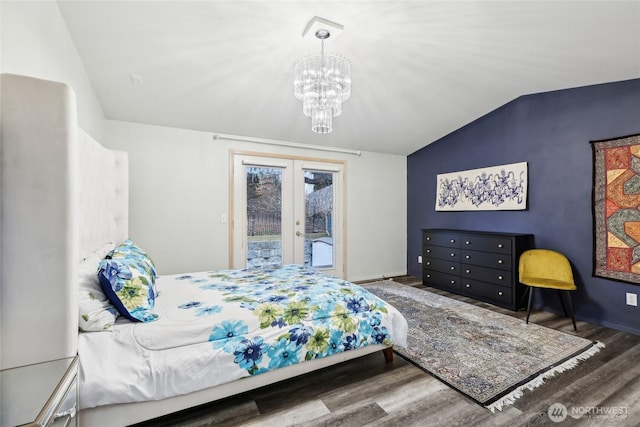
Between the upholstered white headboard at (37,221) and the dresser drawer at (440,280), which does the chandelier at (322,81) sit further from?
the dresser drawer at (440,280)

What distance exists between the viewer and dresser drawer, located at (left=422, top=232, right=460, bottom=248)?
401 cm

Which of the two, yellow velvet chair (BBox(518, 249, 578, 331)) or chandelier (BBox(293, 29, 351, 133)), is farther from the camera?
yellow velvet chair (BBox(518, 249, 578, 331))

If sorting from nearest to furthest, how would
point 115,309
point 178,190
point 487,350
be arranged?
point 115,309 → point 487,350 → point 178,190

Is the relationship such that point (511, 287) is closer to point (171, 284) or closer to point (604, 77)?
point (604, 77)

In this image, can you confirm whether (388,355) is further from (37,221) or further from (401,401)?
(37,221)

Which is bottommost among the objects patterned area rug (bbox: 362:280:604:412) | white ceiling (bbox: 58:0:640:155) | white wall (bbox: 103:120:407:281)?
patterned area rug (bbox: 362:280:604:412)

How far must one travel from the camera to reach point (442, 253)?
13.9 ft

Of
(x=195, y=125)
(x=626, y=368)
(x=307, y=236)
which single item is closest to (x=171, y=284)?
(x=195, y=125)

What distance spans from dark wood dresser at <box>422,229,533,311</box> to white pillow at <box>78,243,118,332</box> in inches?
148

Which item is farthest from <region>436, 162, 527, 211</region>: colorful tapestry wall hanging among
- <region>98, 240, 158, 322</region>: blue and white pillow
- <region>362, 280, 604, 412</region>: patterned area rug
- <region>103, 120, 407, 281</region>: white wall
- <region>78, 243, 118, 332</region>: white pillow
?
<region>78, 243, 118, 332</region>: white pillow

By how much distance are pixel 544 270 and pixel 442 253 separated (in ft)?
4.14

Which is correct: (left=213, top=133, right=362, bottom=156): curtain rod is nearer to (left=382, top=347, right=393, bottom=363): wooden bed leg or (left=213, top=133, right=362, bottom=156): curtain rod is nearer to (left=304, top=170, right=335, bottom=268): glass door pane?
(left=304, top=170, right=335, bottom=268): glass door pane

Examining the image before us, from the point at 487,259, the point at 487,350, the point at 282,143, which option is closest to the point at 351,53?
the point at 282,143

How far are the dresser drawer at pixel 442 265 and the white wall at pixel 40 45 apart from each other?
440cm
